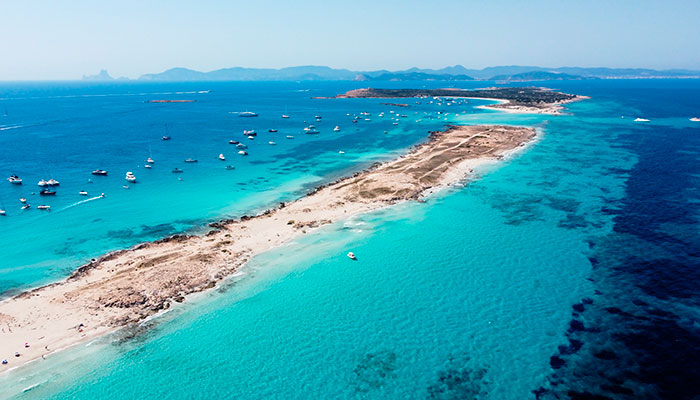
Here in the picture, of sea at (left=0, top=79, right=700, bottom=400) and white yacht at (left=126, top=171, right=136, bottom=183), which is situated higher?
white yacht at (left=126, top=171, right=136, bottom=183)

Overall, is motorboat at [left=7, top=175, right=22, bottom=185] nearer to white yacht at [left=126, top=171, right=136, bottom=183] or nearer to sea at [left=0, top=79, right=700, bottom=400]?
sea at [left=0, top=79, right=700, bottom=400]

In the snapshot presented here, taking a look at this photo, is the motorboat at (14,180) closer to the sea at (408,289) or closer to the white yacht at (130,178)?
the sea at (408,289)

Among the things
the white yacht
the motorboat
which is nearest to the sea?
the motorboat

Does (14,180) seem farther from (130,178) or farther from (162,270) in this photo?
(162,270)

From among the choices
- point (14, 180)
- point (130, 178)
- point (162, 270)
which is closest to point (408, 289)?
point (162, 270)

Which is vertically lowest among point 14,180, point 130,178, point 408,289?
point 408,289

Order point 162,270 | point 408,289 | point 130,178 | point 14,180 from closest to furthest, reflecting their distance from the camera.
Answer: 1. point 408,289
2. point 162,270
3. point 14,180
4. point 130,178

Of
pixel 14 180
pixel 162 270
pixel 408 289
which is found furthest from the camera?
pixel 14 180
